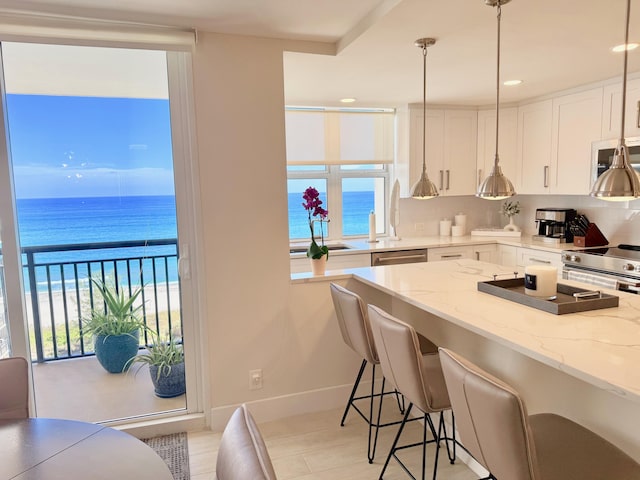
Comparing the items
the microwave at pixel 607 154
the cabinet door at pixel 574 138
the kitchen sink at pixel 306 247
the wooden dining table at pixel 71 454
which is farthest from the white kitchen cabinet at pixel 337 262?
the wooden dining table at pixel 71 454

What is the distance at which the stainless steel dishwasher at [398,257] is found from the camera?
13.1 feet

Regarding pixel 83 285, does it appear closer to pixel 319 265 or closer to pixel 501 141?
pixel 319 265

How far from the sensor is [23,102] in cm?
237

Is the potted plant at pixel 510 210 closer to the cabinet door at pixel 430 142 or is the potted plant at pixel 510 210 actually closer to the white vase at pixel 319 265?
the cabinet door at pixel 430 142

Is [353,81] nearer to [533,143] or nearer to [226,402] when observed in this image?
[533,143]

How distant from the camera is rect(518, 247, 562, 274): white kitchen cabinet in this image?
12.4ft

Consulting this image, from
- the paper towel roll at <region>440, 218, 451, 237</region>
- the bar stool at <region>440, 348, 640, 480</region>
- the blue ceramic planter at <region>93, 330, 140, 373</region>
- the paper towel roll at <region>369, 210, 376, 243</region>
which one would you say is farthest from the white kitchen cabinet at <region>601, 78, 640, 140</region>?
the blue ceramic planter at <region>93, 330, 140, 373</region>

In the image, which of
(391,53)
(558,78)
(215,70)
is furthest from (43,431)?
(558,78)

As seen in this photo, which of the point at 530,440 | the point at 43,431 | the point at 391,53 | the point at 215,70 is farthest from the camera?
the point at 391,53

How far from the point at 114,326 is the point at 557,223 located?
3958 millimetres

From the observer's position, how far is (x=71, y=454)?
3.81 ft

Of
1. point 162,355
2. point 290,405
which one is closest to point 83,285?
point 162,355

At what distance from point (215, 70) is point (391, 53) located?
3.62 feet

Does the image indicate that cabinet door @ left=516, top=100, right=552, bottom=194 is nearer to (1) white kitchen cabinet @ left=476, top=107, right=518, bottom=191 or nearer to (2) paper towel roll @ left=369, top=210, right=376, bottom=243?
(1) white kitchen cabinet @ left=476, top=107, right=518, bottom=191
